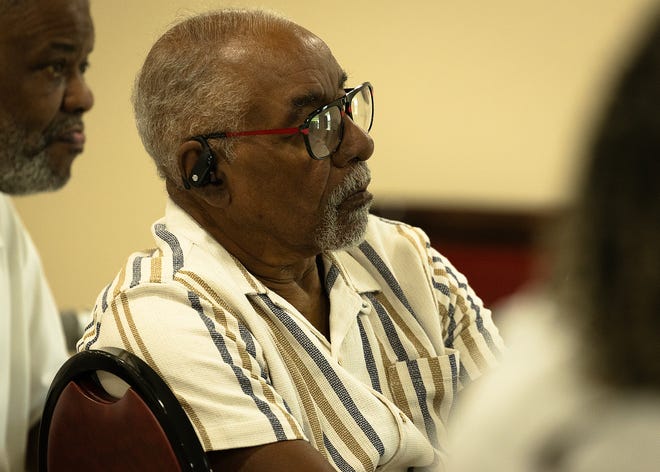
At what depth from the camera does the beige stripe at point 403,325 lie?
58.9 inches

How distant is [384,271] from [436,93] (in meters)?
1.75

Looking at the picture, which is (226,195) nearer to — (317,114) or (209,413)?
(317,114)

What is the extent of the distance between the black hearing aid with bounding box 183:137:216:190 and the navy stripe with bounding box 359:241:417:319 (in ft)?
0.99

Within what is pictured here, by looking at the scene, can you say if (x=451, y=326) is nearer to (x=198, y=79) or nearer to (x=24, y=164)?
(x=198, y=79)

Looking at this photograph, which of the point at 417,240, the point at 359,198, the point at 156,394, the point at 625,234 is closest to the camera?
the point at 625,234

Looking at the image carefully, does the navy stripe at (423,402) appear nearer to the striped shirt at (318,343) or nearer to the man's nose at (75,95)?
the striped shirt at (318,343)

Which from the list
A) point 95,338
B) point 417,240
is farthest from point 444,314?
point 95,338

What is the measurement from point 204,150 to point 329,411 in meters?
0.43

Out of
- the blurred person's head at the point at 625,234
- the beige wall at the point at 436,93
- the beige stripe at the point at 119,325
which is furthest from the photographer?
the beige wall at the point at 436,93

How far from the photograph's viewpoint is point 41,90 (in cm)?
205

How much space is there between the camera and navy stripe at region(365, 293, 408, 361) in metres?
1.48

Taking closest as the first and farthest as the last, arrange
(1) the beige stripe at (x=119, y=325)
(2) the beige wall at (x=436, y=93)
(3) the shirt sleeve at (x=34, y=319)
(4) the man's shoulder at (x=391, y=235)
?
(1) the beige stripe at (x=119, y=325)
(4) the man's shoulder at (x=391, y=235)
(3) the shirt sleeve at (x=34, y=319)
(2) the beige wall at (x=436, y=93)

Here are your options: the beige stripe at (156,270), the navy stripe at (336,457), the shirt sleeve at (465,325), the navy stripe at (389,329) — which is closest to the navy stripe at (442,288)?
the shirt sleeve at (465,325)

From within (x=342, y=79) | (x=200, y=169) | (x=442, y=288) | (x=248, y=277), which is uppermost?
(x=342, y=79)
